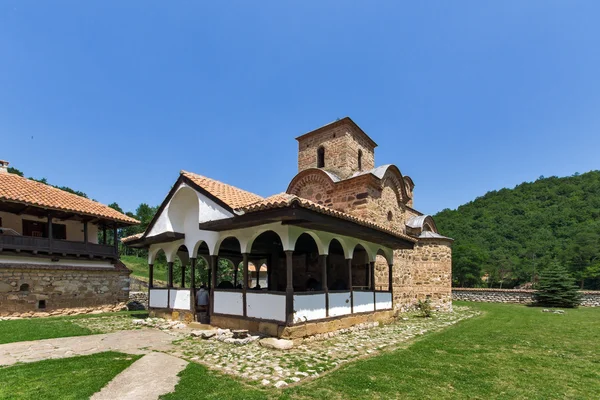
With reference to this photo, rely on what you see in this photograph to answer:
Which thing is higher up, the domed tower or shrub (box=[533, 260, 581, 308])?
the domed tower

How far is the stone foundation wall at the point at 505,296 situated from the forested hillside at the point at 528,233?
11.3m

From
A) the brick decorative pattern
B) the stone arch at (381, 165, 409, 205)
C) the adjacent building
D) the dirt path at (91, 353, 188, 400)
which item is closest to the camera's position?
the dirt path at (91, 353, 188, 400)

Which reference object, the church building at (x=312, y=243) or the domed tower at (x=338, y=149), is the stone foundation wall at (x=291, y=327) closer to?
the church building at (x=312, y=243)

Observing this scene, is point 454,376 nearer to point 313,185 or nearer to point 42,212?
point 313,185

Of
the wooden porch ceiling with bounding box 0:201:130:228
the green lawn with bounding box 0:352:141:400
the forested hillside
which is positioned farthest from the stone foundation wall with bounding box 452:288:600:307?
the wooden porch ceiling with bounding box 0:201:130:228

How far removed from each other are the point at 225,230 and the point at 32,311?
31.2 ft

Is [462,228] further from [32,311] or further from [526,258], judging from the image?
[32,311]

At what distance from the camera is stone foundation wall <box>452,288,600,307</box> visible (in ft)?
63.2

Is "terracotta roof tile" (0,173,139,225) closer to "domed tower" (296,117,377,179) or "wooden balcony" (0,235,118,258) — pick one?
"wooden balcony" (0,235,118,258)

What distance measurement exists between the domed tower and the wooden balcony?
33.4 feet

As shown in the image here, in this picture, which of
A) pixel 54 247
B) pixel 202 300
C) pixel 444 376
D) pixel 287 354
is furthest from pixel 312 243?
pixel 54 247

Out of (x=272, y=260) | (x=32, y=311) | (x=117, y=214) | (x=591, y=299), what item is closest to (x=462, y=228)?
(x=591, y=299)

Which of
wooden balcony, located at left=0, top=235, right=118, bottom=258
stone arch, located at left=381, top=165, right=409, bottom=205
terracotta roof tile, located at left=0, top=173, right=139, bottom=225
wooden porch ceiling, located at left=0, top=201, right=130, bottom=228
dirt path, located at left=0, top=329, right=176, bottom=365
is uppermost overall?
stone arch, located at left=381, top=165, right=409, bottom=205

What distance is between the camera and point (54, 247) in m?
13.6
